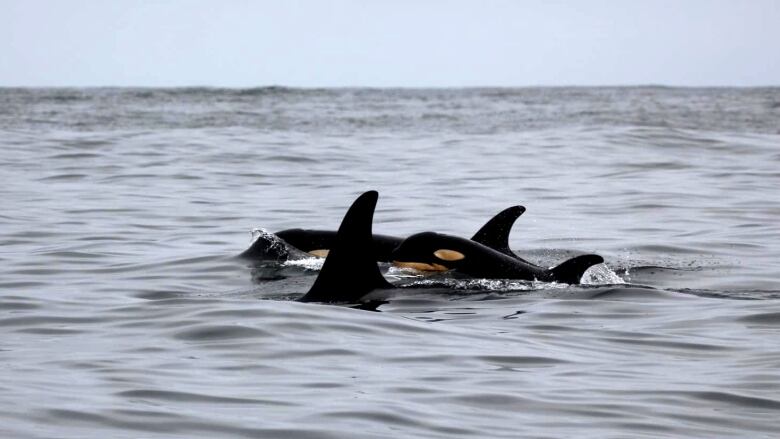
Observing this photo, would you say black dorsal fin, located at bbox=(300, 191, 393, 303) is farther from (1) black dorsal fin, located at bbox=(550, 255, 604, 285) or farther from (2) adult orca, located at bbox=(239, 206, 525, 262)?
(2) adult orca, located at bbox=(239, 206, 525, 262)

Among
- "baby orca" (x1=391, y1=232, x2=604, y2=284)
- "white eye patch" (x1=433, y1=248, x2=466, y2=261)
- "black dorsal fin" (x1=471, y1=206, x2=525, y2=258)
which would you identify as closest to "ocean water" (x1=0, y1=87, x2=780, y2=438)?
"baby orca" (x1=391, y1=232, x2=604, y2=284)

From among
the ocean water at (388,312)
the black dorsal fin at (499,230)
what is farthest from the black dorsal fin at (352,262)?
the black dorsal fin at (499,230)

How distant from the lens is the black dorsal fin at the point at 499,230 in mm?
12453

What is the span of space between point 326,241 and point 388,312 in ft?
12.0

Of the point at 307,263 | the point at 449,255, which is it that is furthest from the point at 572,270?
the point at 307,263

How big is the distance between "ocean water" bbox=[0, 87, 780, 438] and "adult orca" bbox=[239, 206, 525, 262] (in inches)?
12.0

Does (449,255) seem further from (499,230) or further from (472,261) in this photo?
(499,230)

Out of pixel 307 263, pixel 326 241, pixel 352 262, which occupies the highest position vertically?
pixel 352 262

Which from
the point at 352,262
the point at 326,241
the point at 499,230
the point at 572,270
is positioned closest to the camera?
the point at 352,262

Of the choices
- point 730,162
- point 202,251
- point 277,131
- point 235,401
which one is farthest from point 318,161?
point 235,401

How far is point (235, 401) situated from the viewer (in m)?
6.93

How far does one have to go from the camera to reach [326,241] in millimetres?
13398

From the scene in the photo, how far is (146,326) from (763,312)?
448cm

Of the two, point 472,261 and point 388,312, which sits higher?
point 472,261
